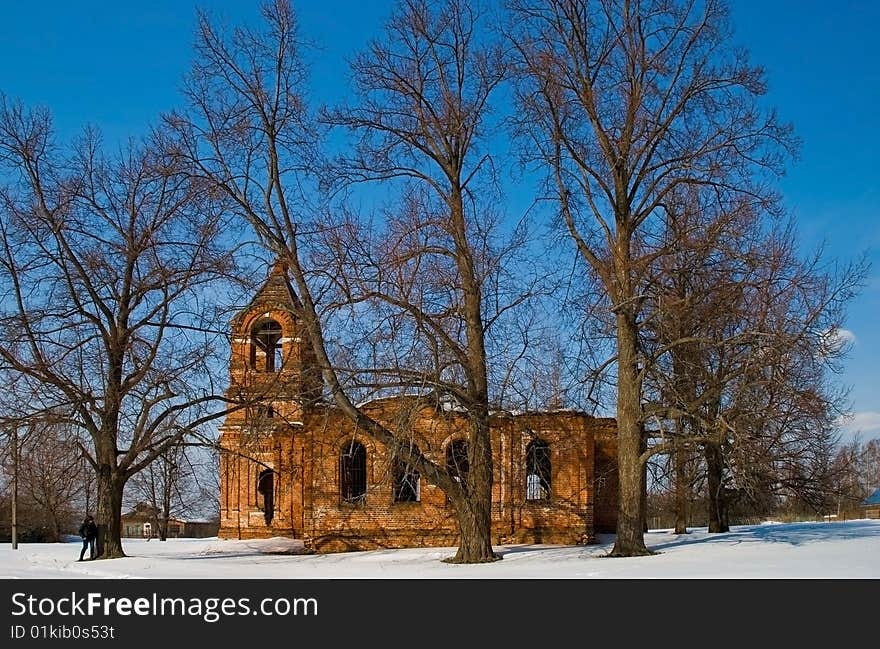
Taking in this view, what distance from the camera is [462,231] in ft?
78.6

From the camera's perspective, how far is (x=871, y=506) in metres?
60.9

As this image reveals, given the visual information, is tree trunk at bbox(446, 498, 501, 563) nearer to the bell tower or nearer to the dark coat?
the bell tower

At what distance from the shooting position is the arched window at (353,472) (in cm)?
3309

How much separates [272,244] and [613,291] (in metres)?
8.54

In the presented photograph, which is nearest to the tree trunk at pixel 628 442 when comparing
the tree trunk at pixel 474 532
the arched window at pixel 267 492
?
the tree trunk at pixel 474 532

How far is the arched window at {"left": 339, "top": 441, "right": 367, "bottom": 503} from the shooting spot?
33.1 metres

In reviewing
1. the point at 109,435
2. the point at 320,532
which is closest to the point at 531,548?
the point at 320,532

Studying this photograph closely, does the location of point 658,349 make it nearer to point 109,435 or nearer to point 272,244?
point 272,244

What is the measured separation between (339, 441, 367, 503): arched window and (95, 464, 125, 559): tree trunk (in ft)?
25.3

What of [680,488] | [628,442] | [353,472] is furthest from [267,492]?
[628,442]

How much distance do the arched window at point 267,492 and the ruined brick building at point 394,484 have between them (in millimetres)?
601

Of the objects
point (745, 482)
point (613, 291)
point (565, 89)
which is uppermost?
point (565, 89)

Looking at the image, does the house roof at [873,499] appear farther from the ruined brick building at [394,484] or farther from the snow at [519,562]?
the snow at [519,562]

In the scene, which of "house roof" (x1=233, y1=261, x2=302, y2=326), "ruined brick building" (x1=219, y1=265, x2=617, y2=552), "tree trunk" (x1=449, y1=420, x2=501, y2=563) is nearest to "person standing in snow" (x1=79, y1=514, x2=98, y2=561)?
"ruined brick building" (x1=219, y1=265, x2=617, y2=552)
